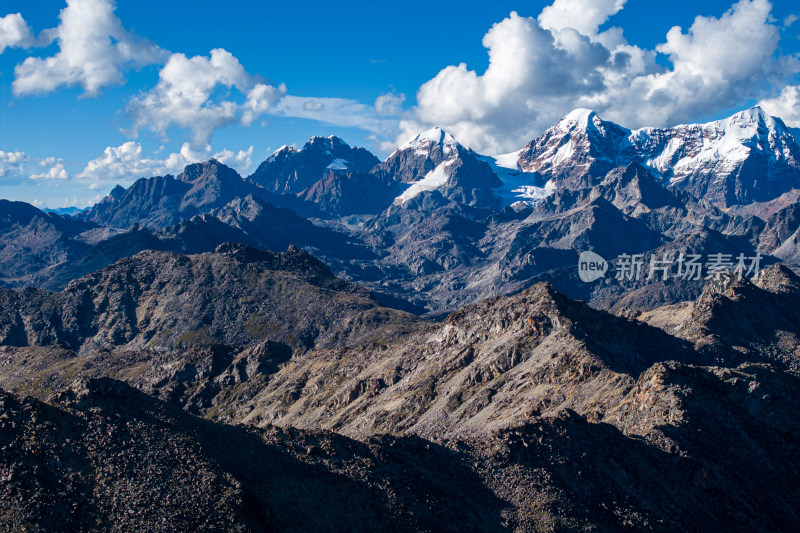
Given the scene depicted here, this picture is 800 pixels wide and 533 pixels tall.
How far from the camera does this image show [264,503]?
249 ft

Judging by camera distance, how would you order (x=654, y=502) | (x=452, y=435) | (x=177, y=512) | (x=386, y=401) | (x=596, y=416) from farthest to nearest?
(x=386, y=401), (x=452, y=435), (x=596, y=416), (x=654, y=502), (x=177, y=512)

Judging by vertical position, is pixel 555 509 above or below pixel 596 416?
below

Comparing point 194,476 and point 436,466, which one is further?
point 436,466

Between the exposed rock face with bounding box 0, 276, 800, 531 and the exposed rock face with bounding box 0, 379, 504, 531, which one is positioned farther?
the exposed rock face with bounding box 0, 276, 800, 531

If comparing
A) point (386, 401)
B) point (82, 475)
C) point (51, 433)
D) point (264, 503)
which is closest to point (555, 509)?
point (264, 503)

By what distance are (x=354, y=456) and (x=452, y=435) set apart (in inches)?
2304

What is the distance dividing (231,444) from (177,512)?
609 inches

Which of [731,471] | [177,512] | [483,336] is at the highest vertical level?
[483,336]

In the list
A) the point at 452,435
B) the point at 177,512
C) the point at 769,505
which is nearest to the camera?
the point at 177,512

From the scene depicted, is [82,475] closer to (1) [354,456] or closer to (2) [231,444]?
(2) [231,444]

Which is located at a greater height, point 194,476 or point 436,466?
point 436,466

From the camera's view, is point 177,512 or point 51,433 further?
point 51,433

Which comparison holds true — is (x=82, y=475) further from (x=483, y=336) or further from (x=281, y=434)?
(x=483, y=336)

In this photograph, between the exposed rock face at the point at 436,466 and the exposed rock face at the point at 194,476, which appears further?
the exposed rock face at the point at 436,466
